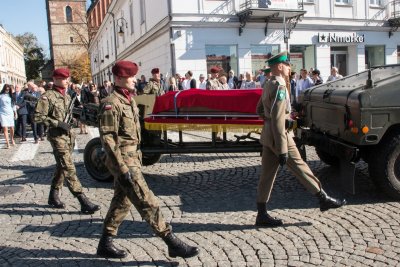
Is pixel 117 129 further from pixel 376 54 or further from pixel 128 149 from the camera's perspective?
pixel 376 54

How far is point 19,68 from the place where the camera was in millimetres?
97188

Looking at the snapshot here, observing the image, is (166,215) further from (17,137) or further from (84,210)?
(17,137)

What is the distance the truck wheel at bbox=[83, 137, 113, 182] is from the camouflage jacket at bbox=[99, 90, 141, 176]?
3.12m

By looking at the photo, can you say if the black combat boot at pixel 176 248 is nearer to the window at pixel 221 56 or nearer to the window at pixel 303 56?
the window at pixel 221 56

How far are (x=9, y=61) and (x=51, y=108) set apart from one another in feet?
274

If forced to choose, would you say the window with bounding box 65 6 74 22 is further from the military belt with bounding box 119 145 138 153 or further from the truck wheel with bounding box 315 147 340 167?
the military belt with bounding box 119 145 138 153

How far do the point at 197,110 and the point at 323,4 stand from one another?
17662mm

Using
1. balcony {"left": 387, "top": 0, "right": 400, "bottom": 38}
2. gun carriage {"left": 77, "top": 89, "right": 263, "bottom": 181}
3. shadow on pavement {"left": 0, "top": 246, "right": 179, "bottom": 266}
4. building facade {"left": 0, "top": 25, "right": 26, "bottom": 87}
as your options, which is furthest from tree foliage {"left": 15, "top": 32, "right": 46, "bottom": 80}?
shadow on pavement {"left": 0, "top": 246, "right": 179, "bottom": 266}

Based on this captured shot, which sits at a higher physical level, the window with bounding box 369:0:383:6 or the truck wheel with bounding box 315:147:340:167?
the window with bounding box 369:0:383:6

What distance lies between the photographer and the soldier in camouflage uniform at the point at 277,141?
4441 mm

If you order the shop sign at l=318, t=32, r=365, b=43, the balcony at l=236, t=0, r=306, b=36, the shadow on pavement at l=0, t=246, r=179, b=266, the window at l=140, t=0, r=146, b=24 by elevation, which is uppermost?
the window at l=140, t=0, r=146, b=24

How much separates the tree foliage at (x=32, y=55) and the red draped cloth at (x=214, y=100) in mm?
108336

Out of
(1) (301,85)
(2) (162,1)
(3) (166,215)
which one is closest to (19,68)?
(2) (162,1)

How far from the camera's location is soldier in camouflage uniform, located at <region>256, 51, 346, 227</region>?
4.44 m
